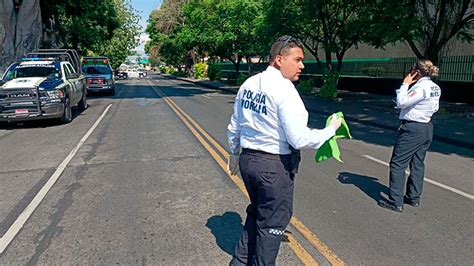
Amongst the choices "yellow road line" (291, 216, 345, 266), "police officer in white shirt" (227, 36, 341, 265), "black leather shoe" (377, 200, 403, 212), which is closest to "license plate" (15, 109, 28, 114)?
"yellow road line" (291, 216, 345, 266)

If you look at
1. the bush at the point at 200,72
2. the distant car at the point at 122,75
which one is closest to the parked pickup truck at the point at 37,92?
the bush at the point at 200,72

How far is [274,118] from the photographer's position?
9.20 ft

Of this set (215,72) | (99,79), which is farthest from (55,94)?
(215,72)

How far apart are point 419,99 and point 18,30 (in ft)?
69.5

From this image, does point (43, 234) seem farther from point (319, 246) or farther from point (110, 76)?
point (110, 76)

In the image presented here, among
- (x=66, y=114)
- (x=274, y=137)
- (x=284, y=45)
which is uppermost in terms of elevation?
(x=284, y=45)

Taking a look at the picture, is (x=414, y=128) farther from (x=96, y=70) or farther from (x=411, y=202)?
(x=96, y=70)

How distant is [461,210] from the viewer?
5.09m

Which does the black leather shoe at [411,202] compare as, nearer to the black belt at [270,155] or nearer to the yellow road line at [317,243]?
the yellow road line at [317,243]

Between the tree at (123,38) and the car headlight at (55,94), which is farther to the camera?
the tree at (123,38)

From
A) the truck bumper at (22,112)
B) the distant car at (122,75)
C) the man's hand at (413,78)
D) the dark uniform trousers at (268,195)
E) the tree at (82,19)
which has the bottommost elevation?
the distant car at (122,75)

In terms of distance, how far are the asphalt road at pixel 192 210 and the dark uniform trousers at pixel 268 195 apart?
0.78 m

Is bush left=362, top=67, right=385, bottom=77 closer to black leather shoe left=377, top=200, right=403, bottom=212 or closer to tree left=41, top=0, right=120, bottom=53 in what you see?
tree left=41, top=0, right=120, bottom=53

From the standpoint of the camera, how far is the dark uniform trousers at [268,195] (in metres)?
2.87
